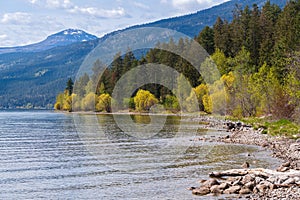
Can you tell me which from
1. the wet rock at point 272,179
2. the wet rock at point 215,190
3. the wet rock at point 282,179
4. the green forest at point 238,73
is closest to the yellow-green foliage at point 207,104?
the green forest at point 238,73

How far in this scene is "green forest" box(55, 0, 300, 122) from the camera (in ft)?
206

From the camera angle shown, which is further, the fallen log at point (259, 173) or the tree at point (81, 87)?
the tree at point (81, 87)

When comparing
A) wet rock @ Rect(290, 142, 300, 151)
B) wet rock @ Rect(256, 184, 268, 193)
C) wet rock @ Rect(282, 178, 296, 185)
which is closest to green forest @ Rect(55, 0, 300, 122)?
wet rock @ Rect(290, 142, 300, 151)

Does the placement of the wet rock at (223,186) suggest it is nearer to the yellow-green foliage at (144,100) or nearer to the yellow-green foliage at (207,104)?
the yellow-green foliage at (207,104)

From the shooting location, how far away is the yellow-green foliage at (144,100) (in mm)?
125031

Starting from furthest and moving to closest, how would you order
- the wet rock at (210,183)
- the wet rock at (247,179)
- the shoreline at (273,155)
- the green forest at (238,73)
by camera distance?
1. the green forest at (238,73)
2. the wet rock at (210,183)
3. the wet rock at (247,179)
4. the shoreline at (273,155)

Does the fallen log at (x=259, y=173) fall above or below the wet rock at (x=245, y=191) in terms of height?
above

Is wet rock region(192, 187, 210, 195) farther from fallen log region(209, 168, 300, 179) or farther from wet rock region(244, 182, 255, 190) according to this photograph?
fallen log region(209, 168, 300, 179)

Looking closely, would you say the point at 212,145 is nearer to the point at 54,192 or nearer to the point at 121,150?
the point at 121,150

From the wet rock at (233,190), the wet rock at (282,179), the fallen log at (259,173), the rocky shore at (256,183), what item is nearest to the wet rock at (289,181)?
the rocky shore at (256,183)

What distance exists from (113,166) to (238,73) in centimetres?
5727

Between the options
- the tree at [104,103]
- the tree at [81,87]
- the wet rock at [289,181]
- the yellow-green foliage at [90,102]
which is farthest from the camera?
the tree at [81,87]

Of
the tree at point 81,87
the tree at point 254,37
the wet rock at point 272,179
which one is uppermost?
the tree at point 254,37

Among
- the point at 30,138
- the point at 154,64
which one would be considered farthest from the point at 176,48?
the point at 30,138
